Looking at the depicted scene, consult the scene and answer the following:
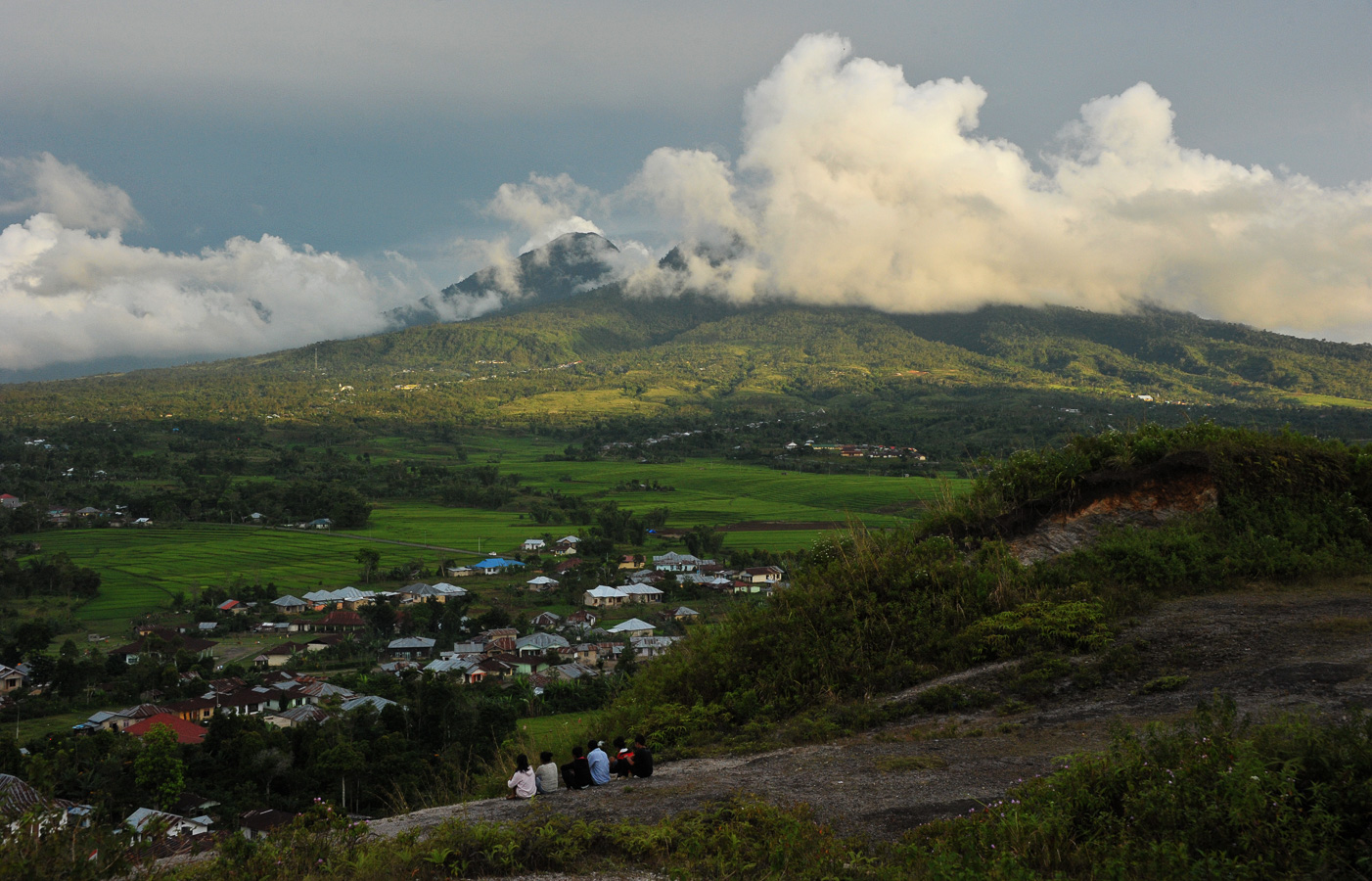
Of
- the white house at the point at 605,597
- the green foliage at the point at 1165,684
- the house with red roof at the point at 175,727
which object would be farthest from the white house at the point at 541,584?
the green foliage at the point at 1165,684

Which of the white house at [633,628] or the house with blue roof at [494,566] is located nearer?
the white house at [633,628]

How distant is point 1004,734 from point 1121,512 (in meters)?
4.38

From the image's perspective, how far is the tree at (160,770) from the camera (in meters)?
18.7

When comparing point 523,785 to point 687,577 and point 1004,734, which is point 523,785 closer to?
point 1004,734

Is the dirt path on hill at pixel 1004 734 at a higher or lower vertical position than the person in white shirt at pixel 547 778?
higher

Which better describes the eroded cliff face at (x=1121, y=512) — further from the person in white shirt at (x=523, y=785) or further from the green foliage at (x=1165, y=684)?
the person in white shirt at (x=523, y=785)

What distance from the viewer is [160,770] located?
1905 cm

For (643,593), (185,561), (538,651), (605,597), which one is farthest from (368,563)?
(538,651)

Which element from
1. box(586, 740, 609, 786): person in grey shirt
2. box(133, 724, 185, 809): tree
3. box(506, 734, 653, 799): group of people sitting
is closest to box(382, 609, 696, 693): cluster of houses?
box(133, 724, 185, 809): tree

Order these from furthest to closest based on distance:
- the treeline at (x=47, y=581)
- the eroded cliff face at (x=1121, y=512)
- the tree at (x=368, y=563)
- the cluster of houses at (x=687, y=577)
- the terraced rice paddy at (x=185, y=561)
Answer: the tree at (x=368, y=563)
the treeline at (x=47, y=581)
the terraced rice paddy at (x=185, y=561)
the cluster of houses at (x=687, y=577)
the eroded cliff face at (x=1121, y=512)

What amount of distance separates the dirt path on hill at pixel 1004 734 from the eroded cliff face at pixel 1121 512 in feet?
5.54

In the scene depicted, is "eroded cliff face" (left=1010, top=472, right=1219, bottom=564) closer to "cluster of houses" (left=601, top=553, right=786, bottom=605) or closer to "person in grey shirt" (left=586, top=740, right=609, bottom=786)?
Answer: "person in grey shirt" (left=586, top=740, right=609, bottom=786)

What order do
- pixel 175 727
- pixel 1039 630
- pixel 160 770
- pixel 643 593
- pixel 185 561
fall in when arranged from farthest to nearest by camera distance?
pixel 185 561
pixel 643 593
pixel 175 727
pixel 160 770
pixel 1039 630

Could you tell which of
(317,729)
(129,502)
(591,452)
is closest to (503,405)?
(591,452)
